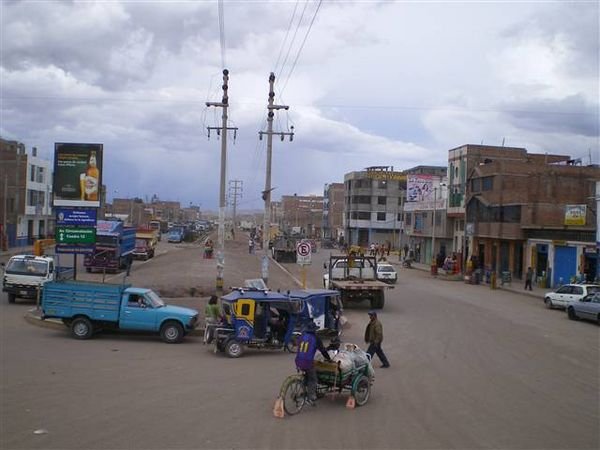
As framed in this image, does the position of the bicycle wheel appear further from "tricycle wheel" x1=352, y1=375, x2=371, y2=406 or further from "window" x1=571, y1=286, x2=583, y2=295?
"window" x1=571, y1=286, x2=583, y2=295

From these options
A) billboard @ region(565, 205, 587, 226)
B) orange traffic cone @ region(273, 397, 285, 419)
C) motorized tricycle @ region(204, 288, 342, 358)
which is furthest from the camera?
billboard @ region(565, 205, 587, 226)

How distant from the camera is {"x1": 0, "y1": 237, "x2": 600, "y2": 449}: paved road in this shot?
8938mm

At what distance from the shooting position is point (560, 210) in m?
47.6

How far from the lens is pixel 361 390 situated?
11109mm

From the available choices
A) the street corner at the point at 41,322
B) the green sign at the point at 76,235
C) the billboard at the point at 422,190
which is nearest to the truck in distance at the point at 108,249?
the green sign at the point at 76,235

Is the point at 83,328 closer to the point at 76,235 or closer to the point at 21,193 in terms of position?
the point at 76,235

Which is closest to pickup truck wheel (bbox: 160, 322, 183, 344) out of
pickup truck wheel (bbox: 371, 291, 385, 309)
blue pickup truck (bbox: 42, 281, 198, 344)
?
blue pickup truck (bbox: 42, 281, 198, 344)

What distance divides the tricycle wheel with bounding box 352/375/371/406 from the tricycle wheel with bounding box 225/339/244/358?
5.44 metres

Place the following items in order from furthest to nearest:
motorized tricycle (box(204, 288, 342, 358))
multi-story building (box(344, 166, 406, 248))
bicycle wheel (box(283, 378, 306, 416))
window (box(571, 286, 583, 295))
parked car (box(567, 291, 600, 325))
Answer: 1. multi-story building (box(344, 166, 406, 248))
2. window (box(571, 286, 583, 295))
3. parked car (box(567, 291, 600, 325))
4. motorized tricycle (box(204, 288, 342, 358))
5. bicycle wheel (box(283, 378, 306, 416))

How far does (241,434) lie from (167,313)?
9.58 m

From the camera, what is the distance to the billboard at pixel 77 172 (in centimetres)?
2512

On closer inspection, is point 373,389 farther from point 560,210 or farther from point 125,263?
point 560,210

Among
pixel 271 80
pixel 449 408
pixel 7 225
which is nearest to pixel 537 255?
pixel 271 80

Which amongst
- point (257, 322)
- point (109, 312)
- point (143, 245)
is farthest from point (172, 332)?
point (143, 245)
